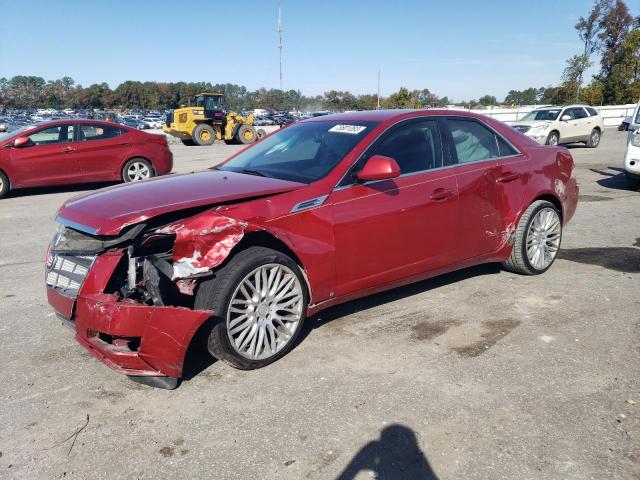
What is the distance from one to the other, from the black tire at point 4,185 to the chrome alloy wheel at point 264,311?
9.47m

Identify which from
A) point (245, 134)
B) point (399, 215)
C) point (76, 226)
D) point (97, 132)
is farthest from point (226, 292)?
point (245, 134)

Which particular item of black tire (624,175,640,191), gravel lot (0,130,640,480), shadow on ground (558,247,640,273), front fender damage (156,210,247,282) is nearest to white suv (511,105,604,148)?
black tire (624,175,640,191)

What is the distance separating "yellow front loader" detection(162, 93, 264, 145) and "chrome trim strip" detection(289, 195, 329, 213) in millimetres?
21813

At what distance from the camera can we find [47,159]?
10.9 m

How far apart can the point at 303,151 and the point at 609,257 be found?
12.8 feet

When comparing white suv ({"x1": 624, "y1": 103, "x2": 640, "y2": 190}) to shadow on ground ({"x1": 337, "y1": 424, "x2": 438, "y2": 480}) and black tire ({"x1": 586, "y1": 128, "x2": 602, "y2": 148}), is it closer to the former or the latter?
shadow on ground ({"x1": 337, "y1": 424, "x2": 438, "y2": 480})

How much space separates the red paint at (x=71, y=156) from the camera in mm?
10758

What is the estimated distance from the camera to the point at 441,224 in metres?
4.39

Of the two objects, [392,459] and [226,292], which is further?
[226,292]

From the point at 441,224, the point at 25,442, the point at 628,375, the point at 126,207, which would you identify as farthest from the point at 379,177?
the point at 25,442

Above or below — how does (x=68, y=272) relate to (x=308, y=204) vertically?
below

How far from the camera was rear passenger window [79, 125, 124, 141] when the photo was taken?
11.3 m

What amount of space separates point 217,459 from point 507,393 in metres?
1.72

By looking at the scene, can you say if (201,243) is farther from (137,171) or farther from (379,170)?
(137,171)
